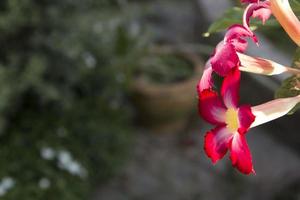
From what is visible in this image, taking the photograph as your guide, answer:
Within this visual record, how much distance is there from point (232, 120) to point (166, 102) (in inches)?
95.2

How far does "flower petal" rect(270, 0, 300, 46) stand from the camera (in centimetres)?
71

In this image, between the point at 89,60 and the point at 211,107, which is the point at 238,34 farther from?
the point at 89,60

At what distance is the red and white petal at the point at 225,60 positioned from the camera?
64 cm

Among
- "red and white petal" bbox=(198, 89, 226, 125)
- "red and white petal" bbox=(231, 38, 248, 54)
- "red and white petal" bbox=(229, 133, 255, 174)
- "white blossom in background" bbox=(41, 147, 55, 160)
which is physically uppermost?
"white blossom in background" bbox=(41, 147, 55, 160)

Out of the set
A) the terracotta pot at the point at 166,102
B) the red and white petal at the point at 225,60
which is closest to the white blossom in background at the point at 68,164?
the terracotta pot at the point at 166,102

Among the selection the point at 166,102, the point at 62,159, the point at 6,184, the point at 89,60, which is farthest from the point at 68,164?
the point at 166,102

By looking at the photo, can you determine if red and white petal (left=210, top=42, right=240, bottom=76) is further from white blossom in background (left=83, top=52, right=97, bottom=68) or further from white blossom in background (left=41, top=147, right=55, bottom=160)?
white blossom in background (left=83, top=52, right=97, bottom=68)

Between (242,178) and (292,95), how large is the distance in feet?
7.25

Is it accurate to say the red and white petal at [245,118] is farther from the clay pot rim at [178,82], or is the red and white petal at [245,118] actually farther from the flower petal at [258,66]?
the clay pot rim at [178,82]

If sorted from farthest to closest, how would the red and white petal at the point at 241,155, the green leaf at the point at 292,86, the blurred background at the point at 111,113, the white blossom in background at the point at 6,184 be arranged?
the blurred background at the point at 111,113 → the white blossom in background at the point at 6,184 → the green leaf at the point at 292,86 → the red and white petal at the point at 241,155

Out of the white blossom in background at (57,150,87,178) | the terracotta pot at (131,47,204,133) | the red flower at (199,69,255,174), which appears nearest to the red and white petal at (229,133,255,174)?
the red flower at (199,69,255,174)

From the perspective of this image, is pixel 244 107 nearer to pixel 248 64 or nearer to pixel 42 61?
pixel 248 64

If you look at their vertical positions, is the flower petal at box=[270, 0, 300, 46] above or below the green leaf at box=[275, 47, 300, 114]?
above

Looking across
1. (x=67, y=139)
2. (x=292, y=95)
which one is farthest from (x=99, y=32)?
(x=292, y=95)
